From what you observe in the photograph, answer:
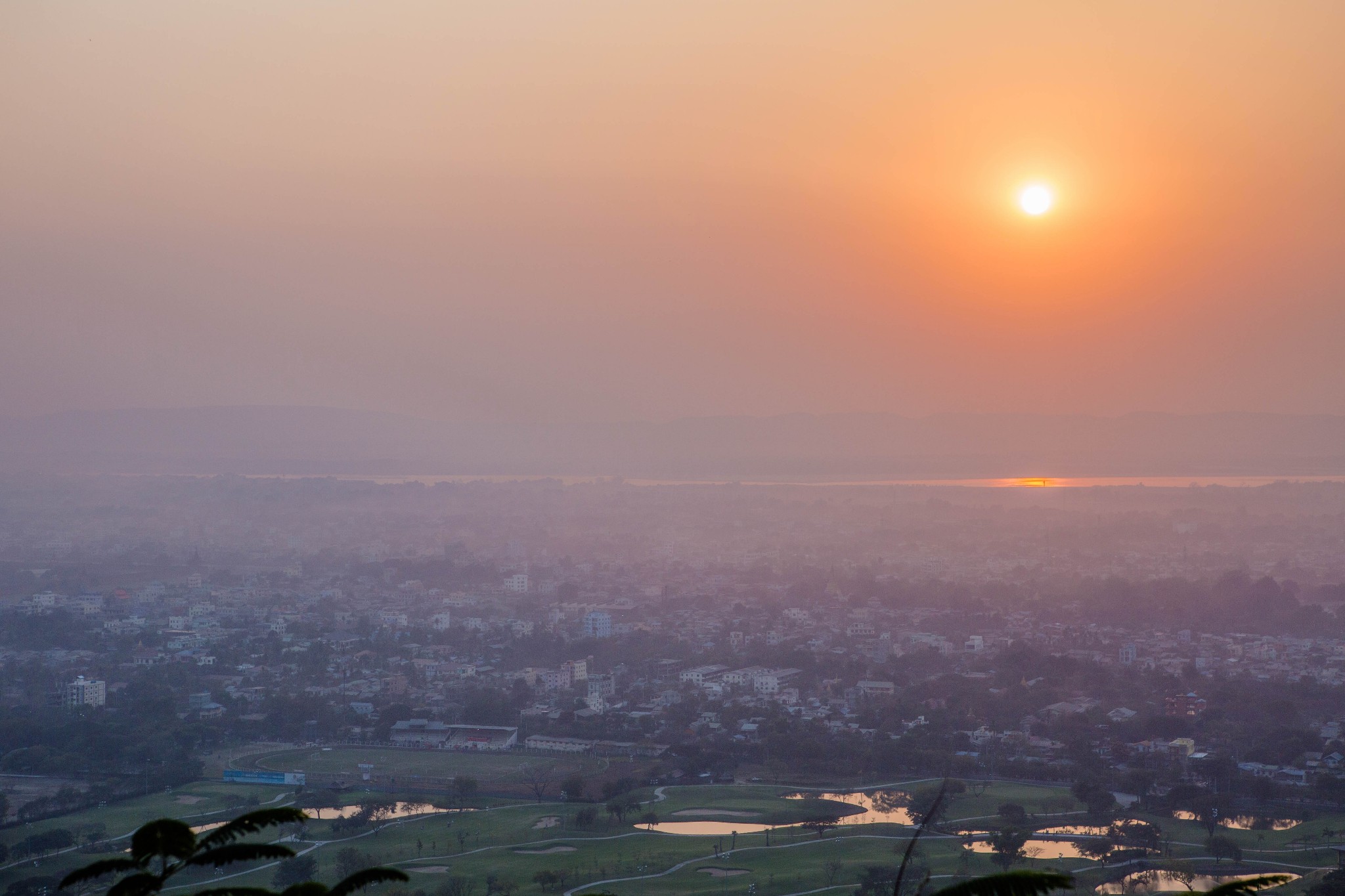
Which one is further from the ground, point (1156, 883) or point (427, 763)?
point (427, 763)

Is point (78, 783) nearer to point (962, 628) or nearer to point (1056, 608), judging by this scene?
point (962, 628)

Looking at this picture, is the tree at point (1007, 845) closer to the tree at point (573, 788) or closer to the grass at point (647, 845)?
the grass at point (647, 845)

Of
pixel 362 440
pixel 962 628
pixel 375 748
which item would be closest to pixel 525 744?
pixel 375 748

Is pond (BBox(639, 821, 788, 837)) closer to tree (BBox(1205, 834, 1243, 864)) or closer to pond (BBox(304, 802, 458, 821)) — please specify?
pond (BBox(304, 802, 458, 821))

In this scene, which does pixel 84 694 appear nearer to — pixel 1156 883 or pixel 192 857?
pixel 1156 883

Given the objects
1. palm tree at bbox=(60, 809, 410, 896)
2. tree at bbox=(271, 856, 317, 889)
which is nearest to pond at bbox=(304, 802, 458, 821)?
tree at bbox=(271, 856, 317, 889)

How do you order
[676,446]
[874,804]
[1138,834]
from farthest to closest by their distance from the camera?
1. [676,446]
2. [874,804]
3. [1138,834]

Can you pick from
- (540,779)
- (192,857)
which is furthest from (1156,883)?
(192,857)
